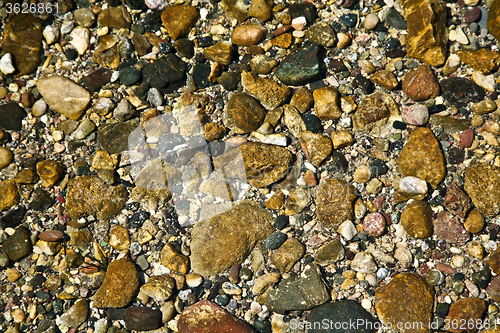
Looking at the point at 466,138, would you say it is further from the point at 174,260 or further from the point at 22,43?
the point at 22,43

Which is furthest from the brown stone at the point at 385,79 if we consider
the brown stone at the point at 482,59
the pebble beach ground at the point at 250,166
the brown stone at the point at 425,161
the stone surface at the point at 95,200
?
the stone surface at the point at 95,200

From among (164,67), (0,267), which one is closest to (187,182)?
(164,67)

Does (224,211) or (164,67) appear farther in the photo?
(164,67)

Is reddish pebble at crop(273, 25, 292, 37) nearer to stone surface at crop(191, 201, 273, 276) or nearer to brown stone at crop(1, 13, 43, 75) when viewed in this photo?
stone surface at crop(191, 201, 273, 276)

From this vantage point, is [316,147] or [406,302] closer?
[406,302]

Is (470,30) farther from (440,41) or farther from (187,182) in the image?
(187,182)

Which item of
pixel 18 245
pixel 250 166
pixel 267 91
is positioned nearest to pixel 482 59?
pixel 267 91

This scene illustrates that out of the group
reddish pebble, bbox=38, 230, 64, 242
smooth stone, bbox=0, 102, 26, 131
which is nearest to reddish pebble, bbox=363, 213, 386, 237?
reddish pebble, bbox=38, 230, 64, 242

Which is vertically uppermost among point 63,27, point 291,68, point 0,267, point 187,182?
point 63,27
